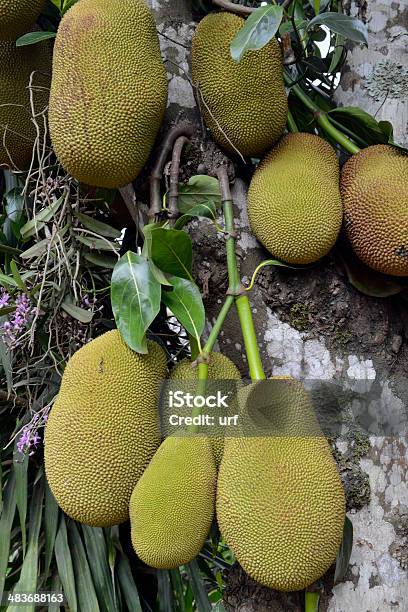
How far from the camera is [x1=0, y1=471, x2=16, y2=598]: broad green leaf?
1.28 meters

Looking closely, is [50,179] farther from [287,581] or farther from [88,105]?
[287,581]

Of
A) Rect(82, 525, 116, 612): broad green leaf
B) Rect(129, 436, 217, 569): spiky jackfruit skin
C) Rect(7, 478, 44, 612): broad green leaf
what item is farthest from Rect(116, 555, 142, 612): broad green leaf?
Rect(129, 436, 217, 569): spiky jackfruit skin

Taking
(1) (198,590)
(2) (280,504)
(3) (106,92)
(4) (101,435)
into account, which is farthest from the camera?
(1) (198,590)

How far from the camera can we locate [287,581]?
86 cm

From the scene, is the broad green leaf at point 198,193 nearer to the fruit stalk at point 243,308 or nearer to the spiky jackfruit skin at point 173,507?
the fruit stalk at point 243,308

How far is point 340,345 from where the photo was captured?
1.08 metres

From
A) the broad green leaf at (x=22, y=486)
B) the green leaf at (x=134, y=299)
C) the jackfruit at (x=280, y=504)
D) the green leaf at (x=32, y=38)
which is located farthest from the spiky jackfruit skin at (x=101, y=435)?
the green leaf at (x=32, y=38)

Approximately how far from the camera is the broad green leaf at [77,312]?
1286 mm

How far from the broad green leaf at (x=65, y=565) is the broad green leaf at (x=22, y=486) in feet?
0.21

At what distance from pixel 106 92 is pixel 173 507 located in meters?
0.60

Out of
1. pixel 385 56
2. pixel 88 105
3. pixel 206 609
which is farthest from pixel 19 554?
pixel 385 56

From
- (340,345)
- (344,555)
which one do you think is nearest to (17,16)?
(340,345)

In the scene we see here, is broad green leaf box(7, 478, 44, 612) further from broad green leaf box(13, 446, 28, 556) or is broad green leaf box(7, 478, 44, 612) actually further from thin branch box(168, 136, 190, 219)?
thin branch box(168, 136, 190, 219)

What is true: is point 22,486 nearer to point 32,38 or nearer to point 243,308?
point 243,308
